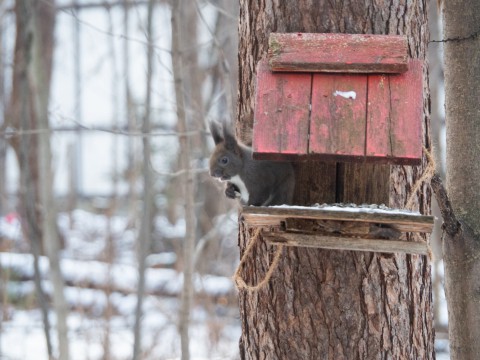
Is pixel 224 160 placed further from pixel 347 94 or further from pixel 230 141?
pixel 347 94

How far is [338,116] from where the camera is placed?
6.43 feet

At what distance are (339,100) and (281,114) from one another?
0.57ft

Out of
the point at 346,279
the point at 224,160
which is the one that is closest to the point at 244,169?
the point at 224,160

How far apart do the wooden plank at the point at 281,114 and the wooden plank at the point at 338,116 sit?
0.09ft

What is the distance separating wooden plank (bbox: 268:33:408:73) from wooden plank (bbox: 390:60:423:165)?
0.04 metres

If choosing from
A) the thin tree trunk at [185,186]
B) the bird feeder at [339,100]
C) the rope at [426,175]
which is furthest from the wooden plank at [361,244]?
the thin tree trunk at [185,186]

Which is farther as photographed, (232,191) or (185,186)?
(185,186)

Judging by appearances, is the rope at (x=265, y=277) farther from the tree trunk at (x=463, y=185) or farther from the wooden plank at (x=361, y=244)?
the tree trunk at (x=463, y=185)

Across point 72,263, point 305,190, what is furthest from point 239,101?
point 72,263

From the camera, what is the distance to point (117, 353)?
643 cm

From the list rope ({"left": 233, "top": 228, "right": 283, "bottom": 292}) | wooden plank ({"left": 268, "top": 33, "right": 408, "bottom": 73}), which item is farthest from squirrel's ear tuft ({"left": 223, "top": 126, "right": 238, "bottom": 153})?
wooden plank ({"left": 268, "top": 33, "right": 408, "bottom": 73})

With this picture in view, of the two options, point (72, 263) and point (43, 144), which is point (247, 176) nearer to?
point (43, 144)

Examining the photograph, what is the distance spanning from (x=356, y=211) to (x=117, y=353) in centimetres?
505

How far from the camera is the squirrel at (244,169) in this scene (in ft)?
7.97
